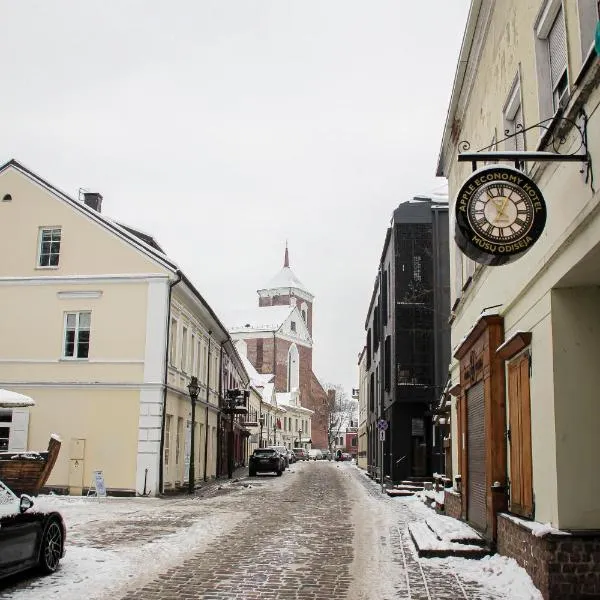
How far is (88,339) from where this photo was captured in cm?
2381

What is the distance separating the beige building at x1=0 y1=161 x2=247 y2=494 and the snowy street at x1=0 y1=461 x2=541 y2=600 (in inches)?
235

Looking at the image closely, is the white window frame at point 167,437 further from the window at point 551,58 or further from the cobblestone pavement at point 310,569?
the window at point 551,58

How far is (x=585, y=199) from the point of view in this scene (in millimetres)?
6523

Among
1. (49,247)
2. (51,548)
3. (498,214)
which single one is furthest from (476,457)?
(49,247)

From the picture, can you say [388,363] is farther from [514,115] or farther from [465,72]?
[514,115]

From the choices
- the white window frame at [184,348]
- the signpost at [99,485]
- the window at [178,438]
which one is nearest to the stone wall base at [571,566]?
the signpost at [99,485]

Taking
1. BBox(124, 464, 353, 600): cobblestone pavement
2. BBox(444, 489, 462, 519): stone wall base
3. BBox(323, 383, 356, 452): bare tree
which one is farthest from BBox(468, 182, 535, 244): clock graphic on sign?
BBox(323, 383, 356, 452): bare tree

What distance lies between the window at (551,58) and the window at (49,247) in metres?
19.3

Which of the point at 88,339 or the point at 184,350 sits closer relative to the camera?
the point at 88,339

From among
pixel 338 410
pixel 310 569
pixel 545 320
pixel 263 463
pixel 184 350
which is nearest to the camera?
pixel 545 320

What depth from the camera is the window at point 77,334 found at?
2378cm

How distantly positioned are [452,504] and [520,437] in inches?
245

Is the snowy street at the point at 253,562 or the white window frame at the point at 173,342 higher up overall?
the white window frame at the point at 173,342

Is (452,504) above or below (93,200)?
below
